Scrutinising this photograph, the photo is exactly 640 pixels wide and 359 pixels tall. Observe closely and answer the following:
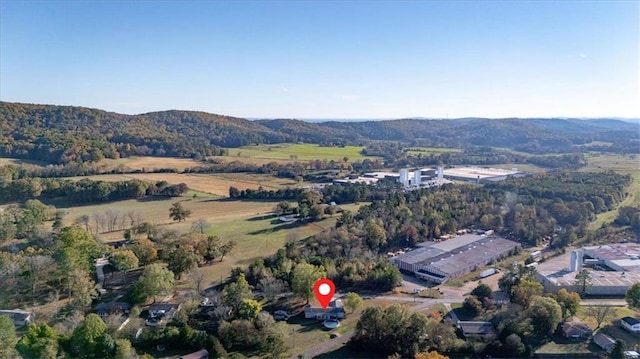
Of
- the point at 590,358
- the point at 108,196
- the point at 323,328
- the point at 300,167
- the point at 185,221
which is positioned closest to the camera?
the point at 590,358

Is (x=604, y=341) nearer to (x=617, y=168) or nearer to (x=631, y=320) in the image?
(x=631, y=320)

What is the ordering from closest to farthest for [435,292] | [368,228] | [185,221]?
[435,292], [368,228], [185,221]

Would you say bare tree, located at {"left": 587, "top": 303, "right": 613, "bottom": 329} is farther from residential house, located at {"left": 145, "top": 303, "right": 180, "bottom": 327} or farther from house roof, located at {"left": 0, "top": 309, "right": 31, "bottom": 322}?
house roof, located at {"left": 0, "top": 309, "right": 31, "bottom": 322}

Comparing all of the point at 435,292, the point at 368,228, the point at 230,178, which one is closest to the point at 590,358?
the point at 435,292

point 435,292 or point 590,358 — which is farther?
point 435,292

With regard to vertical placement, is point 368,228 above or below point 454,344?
above

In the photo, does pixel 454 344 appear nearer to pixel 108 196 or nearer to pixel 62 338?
pixel 62 338

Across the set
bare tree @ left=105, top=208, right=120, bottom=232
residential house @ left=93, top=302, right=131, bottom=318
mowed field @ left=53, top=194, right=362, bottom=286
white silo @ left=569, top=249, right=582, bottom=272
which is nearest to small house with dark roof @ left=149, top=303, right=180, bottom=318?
residential house @ left=93, top=302, right=131, bottom=318
